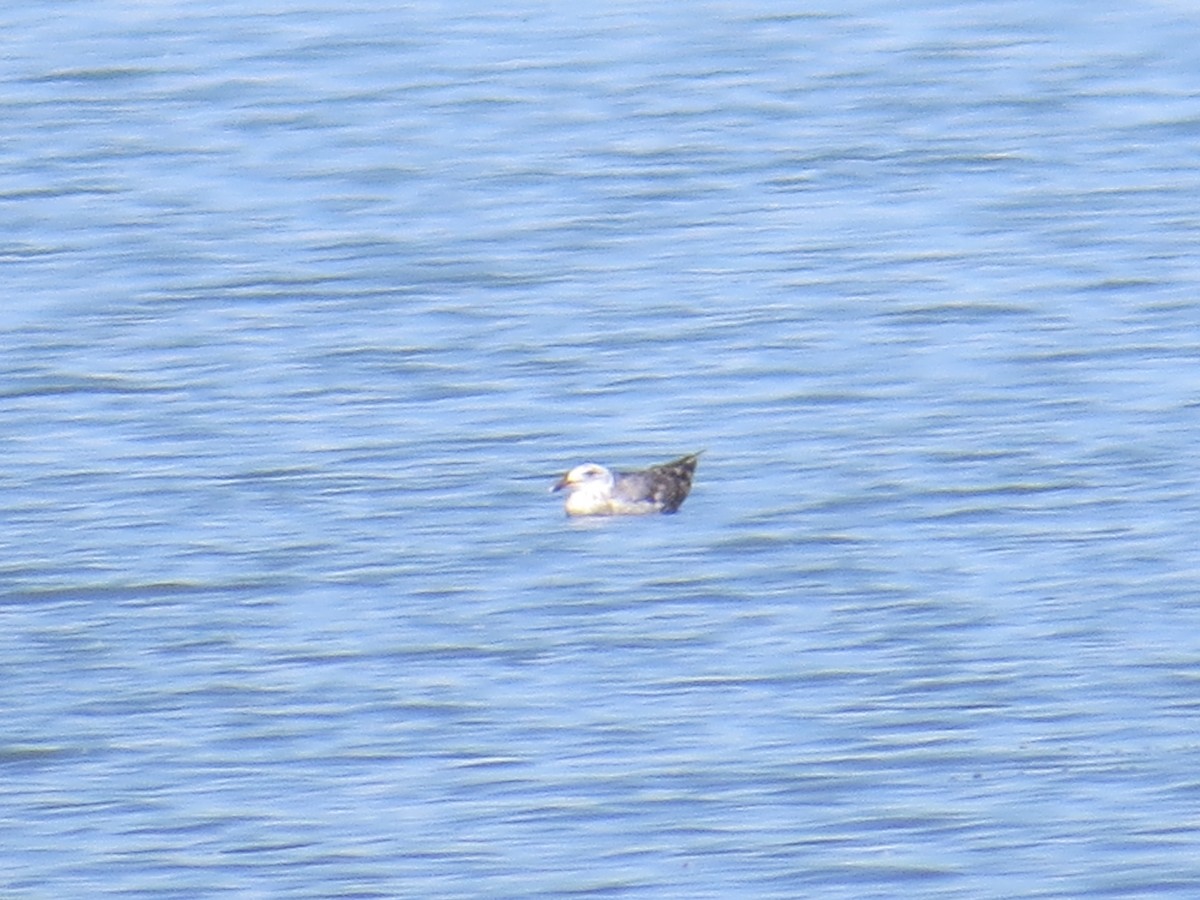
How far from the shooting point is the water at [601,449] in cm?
885

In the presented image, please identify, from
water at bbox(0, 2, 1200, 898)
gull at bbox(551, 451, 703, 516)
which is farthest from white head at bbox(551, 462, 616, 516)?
water at bbox(0, 2, 1200, 898)

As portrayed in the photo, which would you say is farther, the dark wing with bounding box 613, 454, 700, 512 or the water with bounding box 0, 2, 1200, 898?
the dark wing with bounding box 613, 454, 700, 512

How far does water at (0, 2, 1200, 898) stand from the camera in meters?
8.85

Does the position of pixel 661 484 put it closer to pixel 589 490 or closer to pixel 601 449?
pixel 589 490

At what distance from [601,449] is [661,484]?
855 millimetres

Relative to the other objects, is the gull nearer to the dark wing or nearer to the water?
the dark wing

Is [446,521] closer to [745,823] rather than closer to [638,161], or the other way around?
[745,823]

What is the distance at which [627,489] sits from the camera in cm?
1175

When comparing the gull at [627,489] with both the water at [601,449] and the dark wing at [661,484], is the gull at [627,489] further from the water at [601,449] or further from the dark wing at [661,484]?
the water at [601,449]

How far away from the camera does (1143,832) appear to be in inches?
334

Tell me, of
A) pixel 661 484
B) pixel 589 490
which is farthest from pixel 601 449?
pixel 589 490

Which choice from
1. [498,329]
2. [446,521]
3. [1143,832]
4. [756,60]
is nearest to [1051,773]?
[1143,832]

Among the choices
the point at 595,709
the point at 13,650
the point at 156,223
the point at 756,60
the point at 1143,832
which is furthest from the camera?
the point at 756,60

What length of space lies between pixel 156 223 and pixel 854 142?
358 cm
